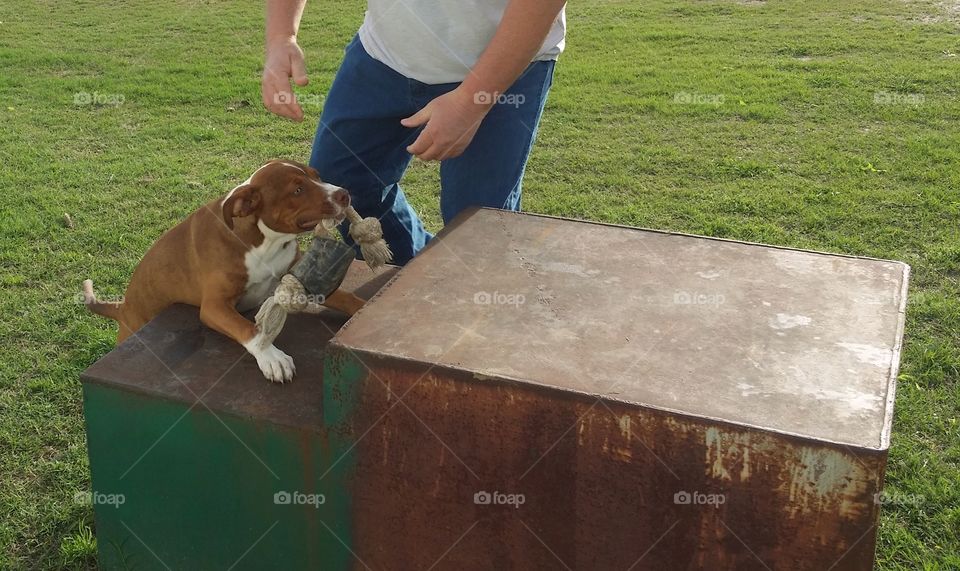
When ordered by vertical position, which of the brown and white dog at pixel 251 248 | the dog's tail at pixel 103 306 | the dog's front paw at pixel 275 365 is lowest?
the dog's tail at pixel 103 306

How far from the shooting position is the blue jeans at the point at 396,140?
130 inches

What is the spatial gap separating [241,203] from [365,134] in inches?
30.9

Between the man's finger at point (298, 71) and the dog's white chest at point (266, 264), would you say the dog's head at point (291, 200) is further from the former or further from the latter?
the man's finger at point (298, 71)

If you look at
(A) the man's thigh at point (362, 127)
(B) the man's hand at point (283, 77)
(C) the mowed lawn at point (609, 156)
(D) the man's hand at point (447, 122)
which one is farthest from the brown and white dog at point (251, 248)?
(C) the mowed lawn at point (609, 156)

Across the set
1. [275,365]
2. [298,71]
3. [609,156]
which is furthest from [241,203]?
[609,156]

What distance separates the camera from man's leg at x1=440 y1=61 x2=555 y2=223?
3291mm

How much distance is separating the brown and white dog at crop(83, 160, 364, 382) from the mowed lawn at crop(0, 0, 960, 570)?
3.02ft

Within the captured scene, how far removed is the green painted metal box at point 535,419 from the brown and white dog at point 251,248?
9 cm

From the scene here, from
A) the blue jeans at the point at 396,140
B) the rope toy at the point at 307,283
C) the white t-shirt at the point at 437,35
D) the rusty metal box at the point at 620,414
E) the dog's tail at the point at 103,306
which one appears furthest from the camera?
the dog's tail at the point at 103,306

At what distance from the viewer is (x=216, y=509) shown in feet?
9.04

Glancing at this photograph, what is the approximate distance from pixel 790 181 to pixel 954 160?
1144 millimetres

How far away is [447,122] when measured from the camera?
9.60 ft

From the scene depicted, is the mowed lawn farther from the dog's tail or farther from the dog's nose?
the dog's nose

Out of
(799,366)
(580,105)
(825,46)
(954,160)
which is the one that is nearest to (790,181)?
(954,160)
